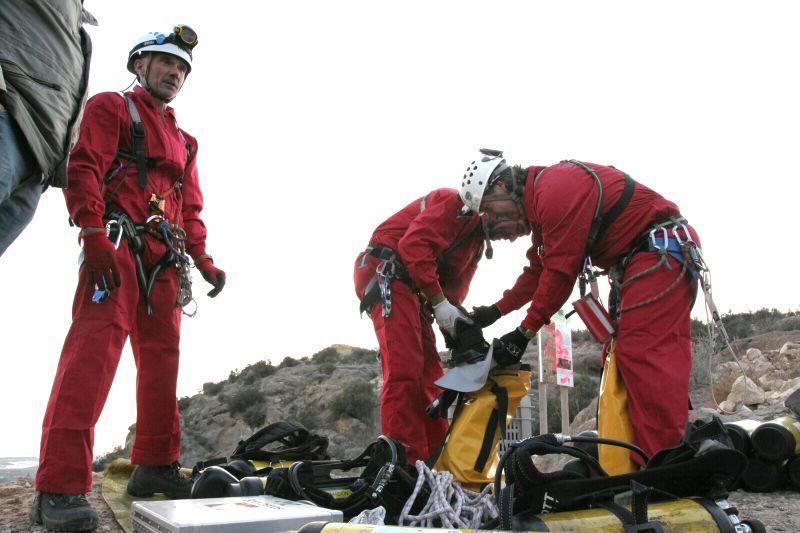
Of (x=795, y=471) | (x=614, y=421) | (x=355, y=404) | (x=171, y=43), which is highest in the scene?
(x=171, y=43)

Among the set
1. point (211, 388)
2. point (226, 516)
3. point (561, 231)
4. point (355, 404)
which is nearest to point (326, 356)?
point (211, 388)

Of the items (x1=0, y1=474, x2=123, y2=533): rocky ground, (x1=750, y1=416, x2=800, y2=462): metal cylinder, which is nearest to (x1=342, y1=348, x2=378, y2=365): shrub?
(x1=0, y1=474, x2=123, y2=533): rocky ground

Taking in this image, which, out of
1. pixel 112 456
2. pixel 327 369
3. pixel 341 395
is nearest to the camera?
pixel 112 456

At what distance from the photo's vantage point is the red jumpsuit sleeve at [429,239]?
5.33 metres

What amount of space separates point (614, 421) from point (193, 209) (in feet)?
10.9

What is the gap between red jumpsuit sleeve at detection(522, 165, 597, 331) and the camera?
13.1 ft

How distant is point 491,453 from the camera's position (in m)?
4.05

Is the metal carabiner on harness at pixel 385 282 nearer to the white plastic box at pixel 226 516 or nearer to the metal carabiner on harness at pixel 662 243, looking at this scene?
the metal carabiner on harness at pixel 662 243

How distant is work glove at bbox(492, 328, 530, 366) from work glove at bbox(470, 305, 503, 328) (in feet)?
3.97

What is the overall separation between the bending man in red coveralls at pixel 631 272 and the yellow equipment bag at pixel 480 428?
0.20 m

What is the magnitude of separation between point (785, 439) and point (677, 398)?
6.66ft

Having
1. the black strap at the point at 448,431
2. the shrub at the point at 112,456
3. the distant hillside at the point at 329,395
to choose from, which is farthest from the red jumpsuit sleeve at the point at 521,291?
the shrub at the point at 112,456

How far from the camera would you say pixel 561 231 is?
4.04 metres

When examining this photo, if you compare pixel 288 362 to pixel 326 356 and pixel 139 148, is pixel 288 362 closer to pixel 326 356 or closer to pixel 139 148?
pixel 326 356
